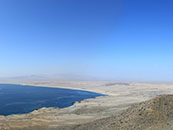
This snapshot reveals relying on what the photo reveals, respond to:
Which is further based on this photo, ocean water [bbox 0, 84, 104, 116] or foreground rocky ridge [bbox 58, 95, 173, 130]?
ocean water [bbox 0, 84, 104, 116]

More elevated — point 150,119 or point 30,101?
point 150,119

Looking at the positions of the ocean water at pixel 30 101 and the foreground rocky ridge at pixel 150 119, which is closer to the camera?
the foreground rocky ridge at pixel 150 119

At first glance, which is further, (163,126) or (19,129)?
(19,129)

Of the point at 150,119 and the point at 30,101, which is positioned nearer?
the point at 150,119

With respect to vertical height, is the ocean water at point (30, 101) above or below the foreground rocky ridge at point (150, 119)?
below

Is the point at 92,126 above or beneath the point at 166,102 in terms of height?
beneath

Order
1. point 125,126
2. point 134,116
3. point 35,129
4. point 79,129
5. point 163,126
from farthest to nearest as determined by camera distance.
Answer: point 35,129 → point 79,129 → point 134,116 → point 125,126 → point 163,126


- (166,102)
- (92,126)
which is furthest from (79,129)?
(166,102)

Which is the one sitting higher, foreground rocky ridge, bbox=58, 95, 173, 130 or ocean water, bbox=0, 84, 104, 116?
foreground rocky ridge, bbox=58, 95, 173, 130

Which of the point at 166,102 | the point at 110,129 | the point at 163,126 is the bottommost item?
the point at 110,129

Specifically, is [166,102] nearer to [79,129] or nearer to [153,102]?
[153,102]

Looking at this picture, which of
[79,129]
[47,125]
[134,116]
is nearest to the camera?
[134,116]
